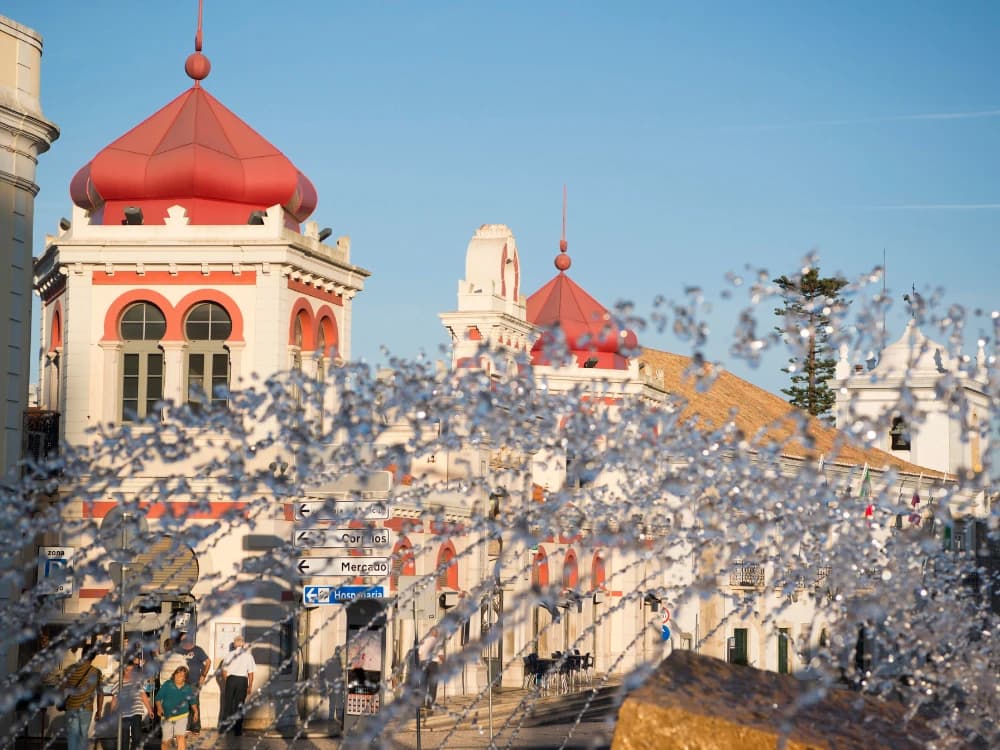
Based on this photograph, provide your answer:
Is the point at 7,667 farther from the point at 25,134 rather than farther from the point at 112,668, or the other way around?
the point at 25,134

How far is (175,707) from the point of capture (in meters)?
20.5

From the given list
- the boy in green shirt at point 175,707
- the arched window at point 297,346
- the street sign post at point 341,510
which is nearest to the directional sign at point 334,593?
the street sign post at point 341,510

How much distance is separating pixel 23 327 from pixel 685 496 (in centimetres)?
1229

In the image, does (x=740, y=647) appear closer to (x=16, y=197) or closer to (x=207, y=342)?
(x=207, y=342)

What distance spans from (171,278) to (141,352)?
1.35 m

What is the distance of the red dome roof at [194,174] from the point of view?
3016 cm

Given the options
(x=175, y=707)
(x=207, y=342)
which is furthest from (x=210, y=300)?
(x=175, y=707)

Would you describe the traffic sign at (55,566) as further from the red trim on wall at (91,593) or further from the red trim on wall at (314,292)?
the red trim on wall at (314,292)

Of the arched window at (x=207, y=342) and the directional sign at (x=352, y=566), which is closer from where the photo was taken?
the directional sign at (x=352, y=566)

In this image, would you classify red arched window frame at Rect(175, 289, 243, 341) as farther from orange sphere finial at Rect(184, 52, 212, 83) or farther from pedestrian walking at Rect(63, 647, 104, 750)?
pedestrian walking at Rect(63, 647, 104, 750)

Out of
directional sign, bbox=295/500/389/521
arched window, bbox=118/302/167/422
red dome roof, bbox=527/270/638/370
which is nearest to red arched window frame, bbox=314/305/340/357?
arched window, bbox=118/302/167/422

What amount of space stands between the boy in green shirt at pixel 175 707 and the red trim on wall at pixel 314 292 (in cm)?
1022

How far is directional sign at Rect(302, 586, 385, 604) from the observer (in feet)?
73.5

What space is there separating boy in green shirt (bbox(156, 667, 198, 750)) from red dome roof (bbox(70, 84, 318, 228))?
1120 cm
